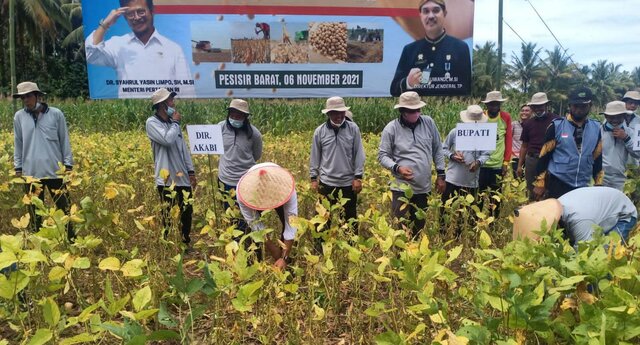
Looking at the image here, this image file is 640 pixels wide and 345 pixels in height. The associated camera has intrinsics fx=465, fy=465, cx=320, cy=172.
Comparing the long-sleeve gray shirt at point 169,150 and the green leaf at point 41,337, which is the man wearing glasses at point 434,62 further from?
the green leaf at point 41,337

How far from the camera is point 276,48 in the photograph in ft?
28.6

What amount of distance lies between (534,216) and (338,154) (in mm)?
1735

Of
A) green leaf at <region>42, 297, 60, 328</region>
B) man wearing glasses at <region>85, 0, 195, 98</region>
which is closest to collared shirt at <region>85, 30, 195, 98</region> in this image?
man wearing glasses at <region>85, 0, 195, 98</region>

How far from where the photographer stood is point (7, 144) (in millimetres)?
6066

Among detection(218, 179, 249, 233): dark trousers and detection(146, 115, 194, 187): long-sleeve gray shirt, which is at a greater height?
detection(146, 115, 194, 187): long-sleeve gray shirt

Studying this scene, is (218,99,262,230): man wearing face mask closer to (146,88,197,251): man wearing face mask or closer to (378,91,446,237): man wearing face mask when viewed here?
(146,88,197,251): man wearing face mask

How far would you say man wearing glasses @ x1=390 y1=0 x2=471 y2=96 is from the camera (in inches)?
348

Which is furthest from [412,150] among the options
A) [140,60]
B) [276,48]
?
[140,60]

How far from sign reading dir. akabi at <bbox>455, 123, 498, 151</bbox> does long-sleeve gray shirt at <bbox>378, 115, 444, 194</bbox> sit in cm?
26

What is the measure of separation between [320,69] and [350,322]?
7071 mm

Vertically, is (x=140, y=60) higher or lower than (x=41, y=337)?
higher

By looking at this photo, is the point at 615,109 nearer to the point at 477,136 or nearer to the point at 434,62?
the point at 477,136

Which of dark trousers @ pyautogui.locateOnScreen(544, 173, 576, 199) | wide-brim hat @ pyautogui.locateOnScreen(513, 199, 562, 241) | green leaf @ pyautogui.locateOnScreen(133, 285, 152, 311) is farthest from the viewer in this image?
dark trousers @ pyautogui.locateOnScreen(544, 173, 576, 199)

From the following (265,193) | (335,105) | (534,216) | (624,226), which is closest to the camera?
(534,216)
